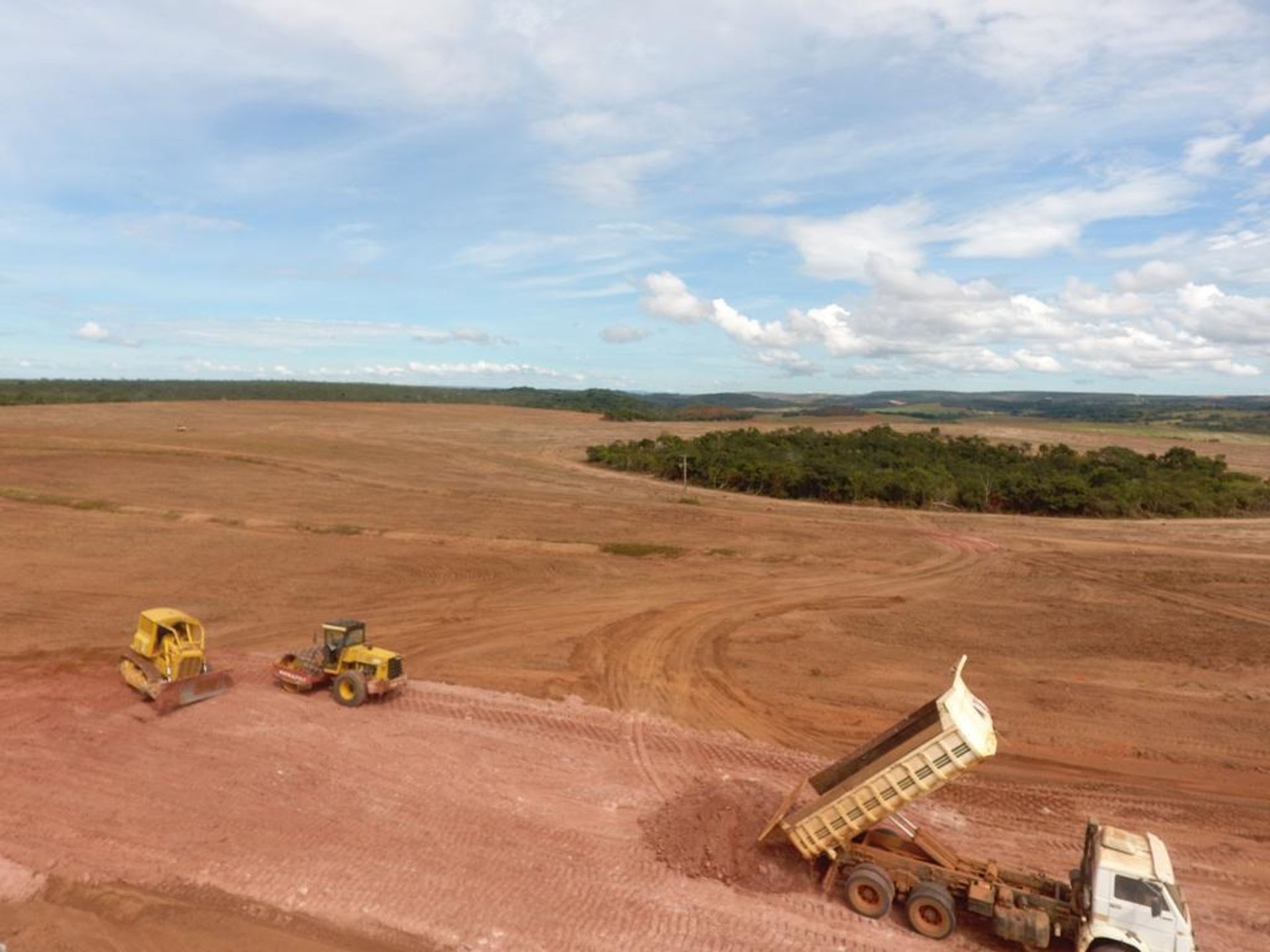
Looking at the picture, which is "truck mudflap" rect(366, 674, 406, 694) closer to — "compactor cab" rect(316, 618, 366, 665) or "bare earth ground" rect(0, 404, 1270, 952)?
"bare earth ground" rect(0, 404, 1270, 952)

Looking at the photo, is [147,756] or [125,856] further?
[147,756]

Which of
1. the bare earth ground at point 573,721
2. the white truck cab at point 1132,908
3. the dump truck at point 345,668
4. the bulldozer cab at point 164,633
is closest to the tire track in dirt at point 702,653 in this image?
the bare earth ground at point 573,721

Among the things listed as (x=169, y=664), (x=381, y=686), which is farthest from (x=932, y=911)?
(x=169, y=664)

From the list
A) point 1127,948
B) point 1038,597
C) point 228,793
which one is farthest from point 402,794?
point 1038,597

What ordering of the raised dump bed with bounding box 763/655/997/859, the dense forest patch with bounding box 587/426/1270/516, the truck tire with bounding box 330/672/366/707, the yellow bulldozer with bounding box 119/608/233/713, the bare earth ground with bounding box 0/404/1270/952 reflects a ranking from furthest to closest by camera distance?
1. the dense forest patch with bounding box 587/426/1270/516
2. the truck tire with bounding box 330/672/366/707
3. the yellow bulldozer with bounding box 119/608/233/713
4. the bare earth ground with bounding box 0/404/1270/952
5. the raised dump bed with bounding box 763/655/997/859

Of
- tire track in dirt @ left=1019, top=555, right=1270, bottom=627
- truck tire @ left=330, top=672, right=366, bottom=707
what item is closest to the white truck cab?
truck tire @ left=330, top=672, right=366, bottom=707

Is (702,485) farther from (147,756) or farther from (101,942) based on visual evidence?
(101,942)
